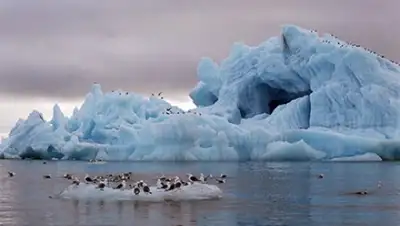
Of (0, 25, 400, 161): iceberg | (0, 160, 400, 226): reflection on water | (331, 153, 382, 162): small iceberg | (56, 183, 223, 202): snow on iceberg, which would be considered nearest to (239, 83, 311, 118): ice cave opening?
(0, 25, 400, 161): iceberg

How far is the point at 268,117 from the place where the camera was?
62.0 meters

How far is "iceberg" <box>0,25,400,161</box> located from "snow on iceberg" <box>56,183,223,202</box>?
30389mm

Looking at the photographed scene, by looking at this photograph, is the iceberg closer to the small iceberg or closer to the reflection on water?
the small iceberg

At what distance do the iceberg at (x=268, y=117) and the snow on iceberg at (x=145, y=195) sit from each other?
99.7 feet

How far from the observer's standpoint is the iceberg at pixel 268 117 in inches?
2189

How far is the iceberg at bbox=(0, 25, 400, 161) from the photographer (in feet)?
182

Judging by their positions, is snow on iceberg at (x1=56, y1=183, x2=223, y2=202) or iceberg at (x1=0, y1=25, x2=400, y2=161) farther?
Result: iceberg at (x1=0, y1=25, x2=400, y2=161)

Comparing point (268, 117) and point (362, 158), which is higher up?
point (268, 117)

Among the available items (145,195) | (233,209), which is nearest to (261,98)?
(145,195)

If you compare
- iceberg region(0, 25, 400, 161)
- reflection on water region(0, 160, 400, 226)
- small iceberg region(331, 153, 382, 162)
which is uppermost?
iceberg region(0, 25, 400, 161)

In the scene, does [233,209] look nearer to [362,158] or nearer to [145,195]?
[145,195]

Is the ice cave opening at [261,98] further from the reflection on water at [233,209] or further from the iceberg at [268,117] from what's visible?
the reflection on water at [233,209]

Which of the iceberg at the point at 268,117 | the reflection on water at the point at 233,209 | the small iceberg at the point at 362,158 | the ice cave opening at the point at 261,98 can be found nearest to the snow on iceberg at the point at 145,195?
the reflection on water at the point at 233,209

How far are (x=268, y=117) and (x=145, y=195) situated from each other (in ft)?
126
